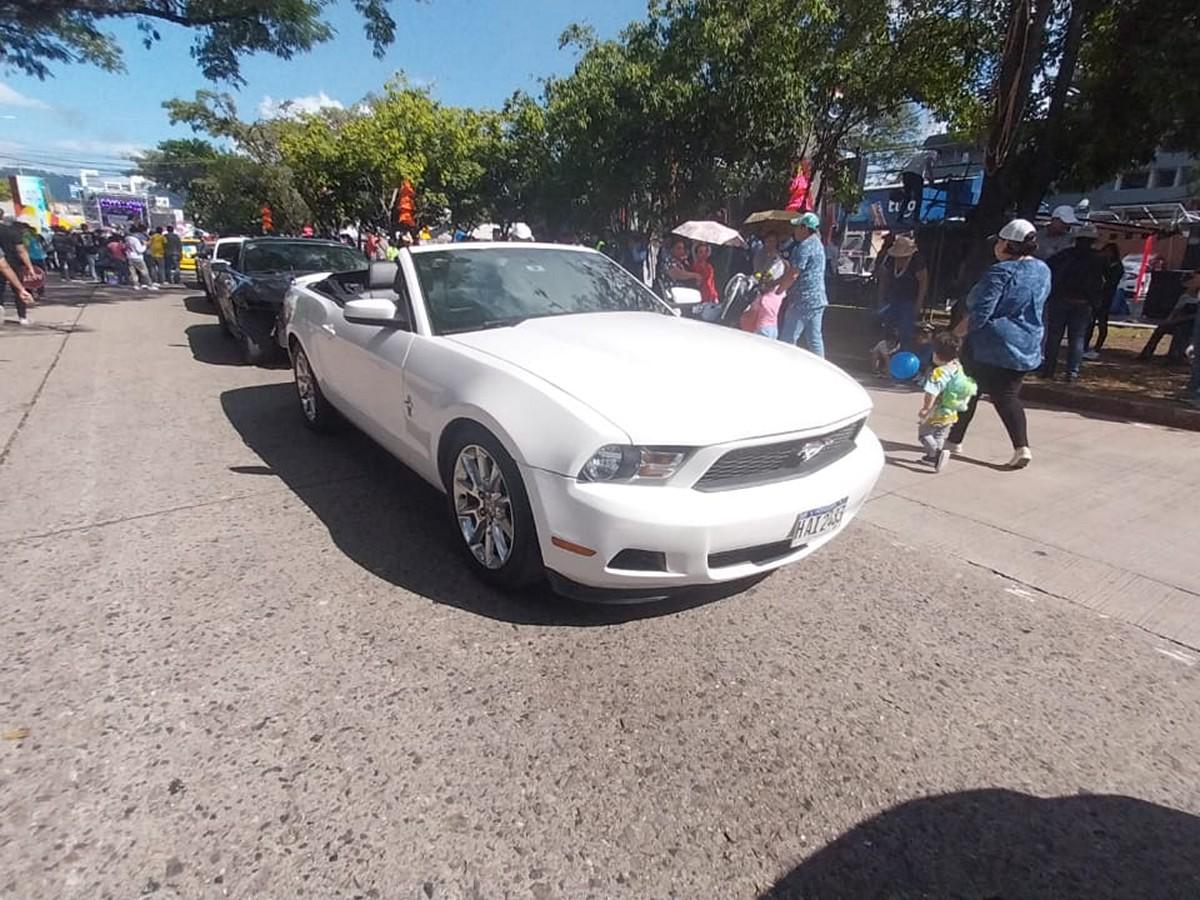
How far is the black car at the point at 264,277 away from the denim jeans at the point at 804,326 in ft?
14.9

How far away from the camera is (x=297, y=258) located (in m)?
8.95

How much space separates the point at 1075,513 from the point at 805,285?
307 centimetres

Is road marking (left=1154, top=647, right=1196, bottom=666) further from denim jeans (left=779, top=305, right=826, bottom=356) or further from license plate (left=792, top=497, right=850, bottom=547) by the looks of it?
denim jeans (left=779, top=305, right=826, bottom=356)

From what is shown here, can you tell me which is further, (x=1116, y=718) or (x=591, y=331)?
(x=591, y=331)

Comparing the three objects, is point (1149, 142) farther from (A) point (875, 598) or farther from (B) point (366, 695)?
(B) point (366, 695)

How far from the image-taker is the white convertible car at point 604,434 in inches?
97.0

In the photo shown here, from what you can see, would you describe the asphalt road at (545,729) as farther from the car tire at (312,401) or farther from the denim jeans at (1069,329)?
the denim jeans at (1069,329)

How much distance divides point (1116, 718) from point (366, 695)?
2.63 metres

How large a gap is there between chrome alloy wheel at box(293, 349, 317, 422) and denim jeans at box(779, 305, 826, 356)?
435 cm

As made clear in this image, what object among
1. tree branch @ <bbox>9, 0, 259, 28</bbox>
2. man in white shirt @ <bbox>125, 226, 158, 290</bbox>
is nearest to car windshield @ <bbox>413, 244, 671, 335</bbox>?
tree branch @ <bbox>9, 0, 259, 28</bbox>

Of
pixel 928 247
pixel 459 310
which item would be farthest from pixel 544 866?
pixel 928 247

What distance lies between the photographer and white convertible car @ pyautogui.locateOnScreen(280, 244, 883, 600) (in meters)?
2.46

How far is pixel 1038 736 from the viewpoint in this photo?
91.0 inches

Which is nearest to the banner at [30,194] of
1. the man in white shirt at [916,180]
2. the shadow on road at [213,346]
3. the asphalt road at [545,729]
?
the shadow on road at [213,346]
